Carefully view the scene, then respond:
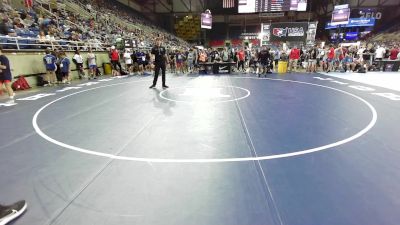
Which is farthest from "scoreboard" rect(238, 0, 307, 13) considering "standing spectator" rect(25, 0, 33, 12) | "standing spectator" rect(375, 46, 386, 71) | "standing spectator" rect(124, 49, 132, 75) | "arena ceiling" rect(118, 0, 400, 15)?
"standing spectator" rect(25, 0, 33, 12)

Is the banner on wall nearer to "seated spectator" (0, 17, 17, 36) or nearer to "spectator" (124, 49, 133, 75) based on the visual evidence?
"spectator" (124, 49, 133, 75)

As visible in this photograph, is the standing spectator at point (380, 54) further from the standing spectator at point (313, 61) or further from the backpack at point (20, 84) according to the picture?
the backpack at point (20, 84)

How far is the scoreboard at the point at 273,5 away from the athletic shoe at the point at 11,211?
3131 cm

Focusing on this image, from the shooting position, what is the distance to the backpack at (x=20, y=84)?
1041 cm

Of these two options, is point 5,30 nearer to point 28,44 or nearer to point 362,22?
point 28,44

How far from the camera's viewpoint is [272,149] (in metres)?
3.81

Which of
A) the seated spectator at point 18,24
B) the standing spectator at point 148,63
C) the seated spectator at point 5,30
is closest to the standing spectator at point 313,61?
the standing spectator at point 148,63

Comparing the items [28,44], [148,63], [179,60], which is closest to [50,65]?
[28,44]

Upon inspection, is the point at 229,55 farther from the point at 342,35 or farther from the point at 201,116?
the point at 342,35

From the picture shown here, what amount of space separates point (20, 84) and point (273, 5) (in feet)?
89.0

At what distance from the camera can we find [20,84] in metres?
10.6

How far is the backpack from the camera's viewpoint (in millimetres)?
10414

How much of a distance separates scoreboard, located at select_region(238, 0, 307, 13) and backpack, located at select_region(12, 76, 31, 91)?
2572 centimetres

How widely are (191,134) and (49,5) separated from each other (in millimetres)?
17866
